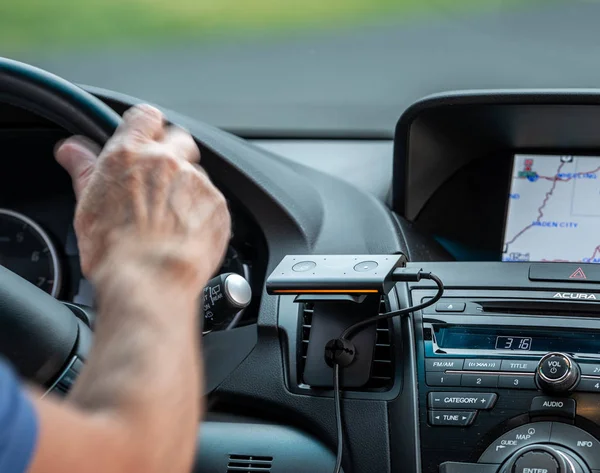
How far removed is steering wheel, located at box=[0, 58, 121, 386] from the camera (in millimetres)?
1152

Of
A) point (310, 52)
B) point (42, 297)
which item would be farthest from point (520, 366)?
point (310, 52)

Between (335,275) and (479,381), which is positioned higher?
(335,275)

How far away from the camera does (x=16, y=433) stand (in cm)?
68

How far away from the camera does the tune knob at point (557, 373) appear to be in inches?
53.1

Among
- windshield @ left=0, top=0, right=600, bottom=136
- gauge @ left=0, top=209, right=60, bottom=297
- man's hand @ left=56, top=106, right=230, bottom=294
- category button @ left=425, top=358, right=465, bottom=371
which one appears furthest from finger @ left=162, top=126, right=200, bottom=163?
windshield @ left=0, top=0, right=600, bottom=136

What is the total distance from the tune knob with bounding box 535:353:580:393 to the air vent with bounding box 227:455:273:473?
Answer: 393mm

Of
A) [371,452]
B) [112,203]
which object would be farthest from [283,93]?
[112,203]

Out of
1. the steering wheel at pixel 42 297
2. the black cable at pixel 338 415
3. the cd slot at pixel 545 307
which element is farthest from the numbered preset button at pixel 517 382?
the steering wheel at pixel 42 297

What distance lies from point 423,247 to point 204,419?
519mm

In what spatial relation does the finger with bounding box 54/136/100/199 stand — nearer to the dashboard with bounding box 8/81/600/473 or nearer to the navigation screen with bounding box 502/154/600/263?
the dashboard with bounding box 8/81/600/473

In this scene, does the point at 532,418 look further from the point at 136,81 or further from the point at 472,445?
the point at 136,81

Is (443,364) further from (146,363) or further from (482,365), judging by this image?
(146,363)

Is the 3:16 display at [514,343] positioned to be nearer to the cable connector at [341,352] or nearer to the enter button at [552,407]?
the enter button at [552,407]

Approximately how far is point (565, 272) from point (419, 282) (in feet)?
0.70
